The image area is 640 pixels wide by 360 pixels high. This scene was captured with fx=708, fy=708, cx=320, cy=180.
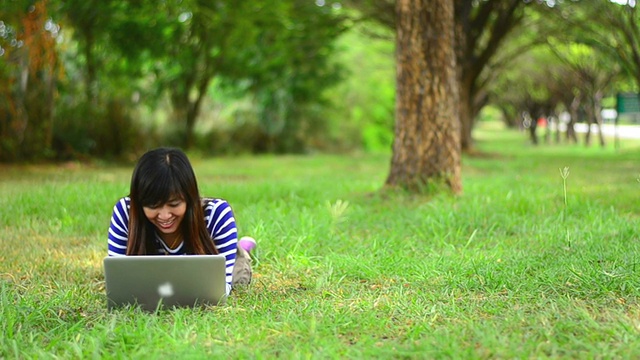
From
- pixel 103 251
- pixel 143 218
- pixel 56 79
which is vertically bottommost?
pixel 103 251

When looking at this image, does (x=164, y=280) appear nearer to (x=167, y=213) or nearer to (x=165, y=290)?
(x=165, y=290)

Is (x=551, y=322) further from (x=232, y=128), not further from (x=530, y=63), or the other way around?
(x=530, y=63)

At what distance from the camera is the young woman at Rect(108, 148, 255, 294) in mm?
3799

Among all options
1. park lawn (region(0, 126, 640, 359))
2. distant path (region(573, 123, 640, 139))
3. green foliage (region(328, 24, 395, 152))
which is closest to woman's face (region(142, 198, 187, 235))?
park lawn (region(0, 126, 640, 359))

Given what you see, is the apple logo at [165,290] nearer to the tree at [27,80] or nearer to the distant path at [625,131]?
the tree at [27,80]

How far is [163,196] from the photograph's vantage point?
12.4 feet

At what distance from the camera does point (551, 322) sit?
341 cm

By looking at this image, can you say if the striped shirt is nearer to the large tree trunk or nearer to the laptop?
the laptop

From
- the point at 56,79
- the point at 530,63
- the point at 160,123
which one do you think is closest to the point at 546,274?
the point at 56,79

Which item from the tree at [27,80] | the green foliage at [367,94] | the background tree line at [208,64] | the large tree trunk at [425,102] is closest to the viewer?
the large tree trunk at [425,102]

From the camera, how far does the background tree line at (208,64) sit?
13.1 metres

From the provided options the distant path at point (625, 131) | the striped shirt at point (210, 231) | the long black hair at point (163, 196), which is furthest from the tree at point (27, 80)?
the distant path at point (625, 131)

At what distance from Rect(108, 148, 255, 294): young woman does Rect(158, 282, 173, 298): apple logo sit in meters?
0.38

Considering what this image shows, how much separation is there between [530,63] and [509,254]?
27.0 metres
